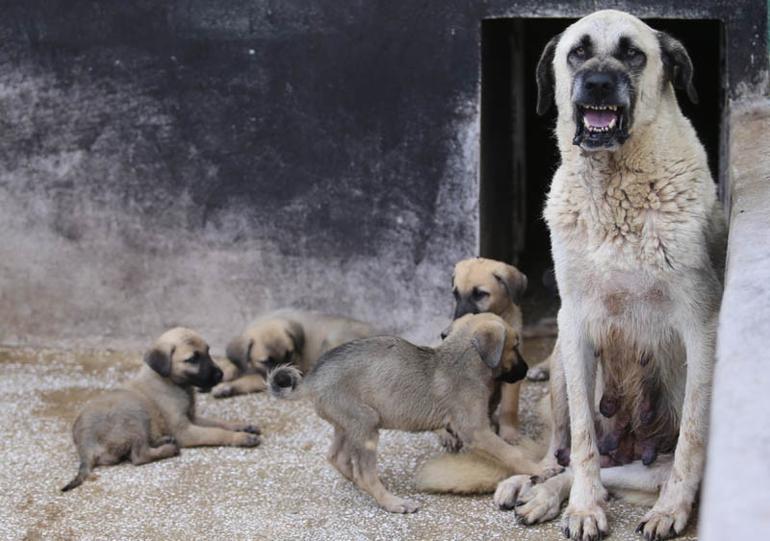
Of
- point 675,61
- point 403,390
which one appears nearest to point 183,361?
point 403,390

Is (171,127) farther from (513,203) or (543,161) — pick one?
(543,161)

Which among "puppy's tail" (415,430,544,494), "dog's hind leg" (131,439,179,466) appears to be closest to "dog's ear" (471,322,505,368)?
"puppy's tail" (415,430,544,494)

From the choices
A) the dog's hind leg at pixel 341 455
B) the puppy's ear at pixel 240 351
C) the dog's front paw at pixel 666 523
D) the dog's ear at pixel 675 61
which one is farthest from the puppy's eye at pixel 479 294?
the dog's front paw at pixel 666 523

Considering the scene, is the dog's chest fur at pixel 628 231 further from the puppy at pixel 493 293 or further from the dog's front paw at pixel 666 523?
the puppy at pixel 493 293

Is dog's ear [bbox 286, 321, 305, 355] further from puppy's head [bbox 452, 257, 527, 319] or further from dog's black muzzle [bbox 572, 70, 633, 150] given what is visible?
dog's black muzzle [bbox 572, 70, 633, 150]

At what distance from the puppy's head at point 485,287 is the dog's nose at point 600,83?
179 cm

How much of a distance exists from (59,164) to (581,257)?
3.76m

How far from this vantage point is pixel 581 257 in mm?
4945

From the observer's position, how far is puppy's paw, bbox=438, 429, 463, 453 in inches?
239

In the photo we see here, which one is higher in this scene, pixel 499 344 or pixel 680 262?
pixel 680 262

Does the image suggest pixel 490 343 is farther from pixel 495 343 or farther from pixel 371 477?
pixel 371 477

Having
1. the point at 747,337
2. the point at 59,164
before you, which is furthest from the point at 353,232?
the point at 747,337

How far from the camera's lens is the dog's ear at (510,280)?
6.43 metres

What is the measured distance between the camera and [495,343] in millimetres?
5617
